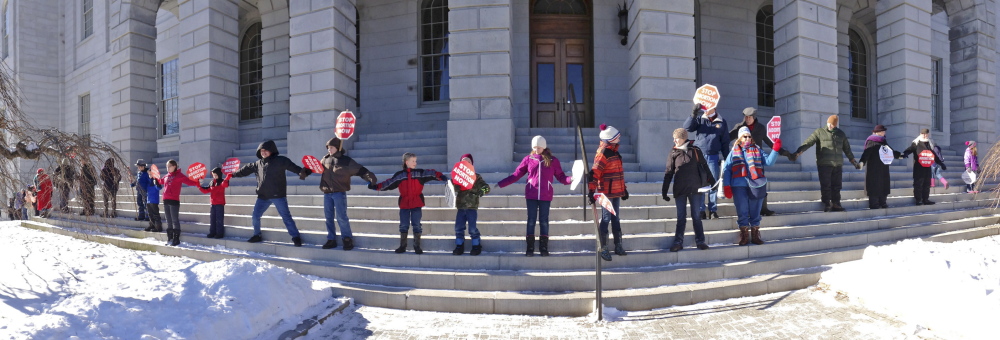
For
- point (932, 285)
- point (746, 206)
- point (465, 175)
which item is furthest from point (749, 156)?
point (465, 175)

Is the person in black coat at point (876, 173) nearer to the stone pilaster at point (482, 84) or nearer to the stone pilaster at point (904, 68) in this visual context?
the stone pilaster at point (904, 68)

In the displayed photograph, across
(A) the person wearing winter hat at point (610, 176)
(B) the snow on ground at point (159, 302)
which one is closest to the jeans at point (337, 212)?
(B) the snow on ground at point (159, 302)

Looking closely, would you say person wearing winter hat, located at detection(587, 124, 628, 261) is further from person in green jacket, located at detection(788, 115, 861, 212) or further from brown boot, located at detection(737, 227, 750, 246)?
person in green jacket, located at detection(788, 115, 861, 212)

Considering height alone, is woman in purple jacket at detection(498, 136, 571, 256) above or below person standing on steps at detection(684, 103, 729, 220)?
below

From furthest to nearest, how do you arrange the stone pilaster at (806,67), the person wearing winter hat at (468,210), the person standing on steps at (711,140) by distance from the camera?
the stone pilaster at (806,67)
the person standing on steps at (711,140)
the person wearing winter hat at (468,210)

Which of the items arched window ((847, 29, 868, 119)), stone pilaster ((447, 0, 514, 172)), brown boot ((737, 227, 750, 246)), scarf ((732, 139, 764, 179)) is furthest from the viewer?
arched window ((847, 29, 868, 119))

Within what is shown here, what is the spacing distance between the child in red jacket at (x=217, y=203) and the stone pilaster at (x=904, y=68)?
48.7 ft

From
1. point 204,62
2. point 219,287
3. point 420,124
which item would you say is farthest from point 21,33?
point 219,287

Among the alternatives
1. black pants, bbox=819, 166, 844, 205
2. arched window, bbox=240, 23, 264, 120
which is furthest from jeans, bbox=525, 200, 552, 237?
arched window, bbox=240, 23, 264, 120

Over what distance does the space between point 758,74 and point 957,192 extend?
6.02 m

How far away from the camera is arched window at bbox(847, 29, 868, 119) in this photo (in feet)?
53.4

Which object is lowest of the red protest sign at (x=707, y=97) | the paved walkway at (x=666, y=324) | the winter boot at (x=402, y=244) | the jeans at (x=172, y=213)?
the paved walkway at (x=666, y=324)

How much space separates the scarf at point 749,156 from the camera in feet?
20.0

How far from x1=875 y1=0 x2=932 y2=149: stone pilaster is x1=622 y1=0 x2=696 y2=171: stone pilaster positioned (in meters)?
6.36
